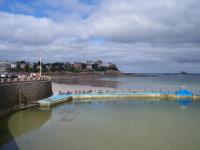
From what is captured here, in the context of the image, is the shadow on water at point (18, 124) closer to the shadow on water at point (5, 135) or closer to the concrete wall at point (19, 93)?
the shadow on water at point (5, 135)

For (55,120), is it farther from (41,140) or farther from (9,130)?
(41,140)

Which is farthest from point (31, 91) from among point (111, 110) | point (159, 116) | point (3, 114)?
point (159, 116)

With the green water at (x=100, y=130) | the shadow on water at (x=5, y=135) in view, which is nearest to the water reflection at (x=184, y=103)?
→ the green water at (x=100, y=130)

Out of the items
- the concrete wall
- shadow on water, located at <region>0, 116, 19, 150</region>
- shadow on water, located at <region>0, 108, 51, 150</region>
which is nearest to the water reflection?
shadow on water, located at <region>0, 108, 51, 150</region>

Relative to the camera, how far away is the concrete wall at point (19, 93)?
25002 millimetres

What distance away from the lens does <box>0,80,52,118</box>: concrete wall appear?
2500cm

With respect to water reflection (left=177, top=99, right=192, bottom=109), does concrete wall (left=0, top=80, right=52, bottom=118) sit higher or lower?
higher

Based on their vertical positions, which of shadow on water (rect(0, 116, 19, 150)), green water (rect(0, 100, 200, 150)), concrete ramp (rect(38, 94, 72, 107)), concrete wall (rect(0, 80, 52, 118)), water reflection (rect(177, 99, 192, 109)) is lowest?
water reflection (rect(177, 99, 192, 109))

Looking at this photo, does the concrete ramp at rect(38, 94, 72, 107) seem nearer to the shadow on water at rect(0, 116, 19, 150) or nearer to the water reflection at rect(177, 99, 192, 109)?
the shadow on water at rect(0, 116, 19, 150)

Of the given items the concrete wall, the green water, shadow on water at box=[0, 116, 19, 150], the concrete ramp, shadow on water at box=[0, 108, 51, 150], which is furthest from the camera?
the concrete ramp

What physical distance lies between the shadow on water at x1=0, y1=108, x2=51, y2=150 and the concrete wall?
1.00 m

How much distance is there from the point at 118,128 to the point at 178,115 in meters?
10.5

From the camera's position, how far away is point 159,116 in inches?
1121

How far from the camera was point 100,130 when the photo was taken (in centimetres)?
2133
